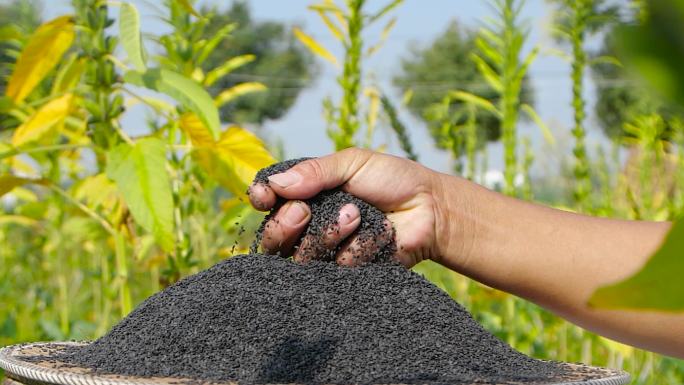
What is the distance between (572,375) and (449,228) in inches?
18.5

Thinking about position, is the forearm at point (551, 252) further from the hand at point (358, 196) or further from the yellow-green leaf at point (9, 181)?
the yellow-green leaf at point (9, 181)

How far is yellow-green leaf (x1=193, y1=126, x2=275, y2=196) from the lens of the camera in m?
1.37

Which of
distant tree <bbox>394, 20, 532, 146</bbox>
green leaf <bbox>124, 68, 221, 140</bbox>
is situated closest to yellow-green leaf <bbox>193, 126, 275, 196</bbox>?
green leaf <bbox>124, 68, 221, 140</bbox>

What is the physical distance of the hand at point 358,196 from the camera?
111 cm

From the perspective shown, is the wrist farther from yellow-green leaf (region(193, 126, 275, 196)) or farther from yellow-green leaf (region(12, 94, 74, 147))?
yellow-green leaf (region(12, 94, 74, 147))

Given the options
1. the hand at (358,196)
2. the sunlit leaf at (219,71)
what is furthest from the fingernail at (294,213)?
the sunlit leaf at (219,71)

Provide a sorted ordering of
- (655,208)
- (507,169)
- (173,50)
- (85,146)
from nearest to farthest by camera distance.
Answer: (85,146)
(173,50)
(507,169)
(655,208)

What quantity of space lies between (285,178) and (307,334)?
0.27 metres

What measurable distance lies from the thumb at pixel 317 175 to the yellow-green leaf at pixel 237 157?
0.21m

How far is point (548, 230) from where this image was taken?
1.38 metres

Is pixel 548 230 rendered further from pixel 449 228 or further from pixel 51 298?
pixel 51 298

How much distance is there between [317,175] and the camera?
113 centimetres

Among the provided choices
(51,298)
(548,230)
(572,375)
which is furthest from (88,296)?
(572,375)

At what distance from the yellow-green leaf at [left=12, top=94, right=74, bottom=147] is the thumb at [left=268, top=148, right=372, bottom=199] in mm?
554
